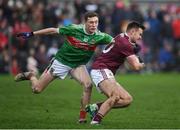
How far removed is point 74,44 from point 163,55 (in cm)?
1638

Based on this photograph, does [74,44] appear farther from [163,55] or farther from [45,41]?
[163,55]

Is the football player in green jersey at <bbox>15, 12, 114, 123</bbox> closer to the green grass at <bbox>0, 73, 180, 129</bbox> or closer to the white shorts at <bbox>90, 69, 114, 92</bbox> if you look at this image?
the white shorts at <bbox>90, 69, 114, 92</bbox>

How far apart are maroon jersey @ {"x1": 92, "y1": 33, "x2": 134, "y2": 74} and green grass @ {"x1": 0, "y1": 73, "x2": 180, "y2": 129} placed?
1070 mm

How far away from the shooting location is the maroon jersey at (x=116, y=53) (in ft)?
43.7

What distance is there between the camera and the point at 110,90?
13367 millimetres

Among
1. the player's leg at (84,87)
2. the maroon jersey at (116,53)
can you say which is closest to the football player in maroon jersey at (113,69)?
the maroon jersey at (116,53)

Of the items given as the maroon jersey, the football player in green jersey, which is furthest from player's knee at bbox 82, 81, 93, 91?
the maroon jersey

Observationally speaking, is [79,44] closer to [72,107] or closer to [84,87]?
[84,87]

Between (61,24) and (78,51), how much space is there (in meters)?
15.1

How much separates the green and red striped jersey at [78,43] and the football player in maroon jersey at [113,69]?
47cm

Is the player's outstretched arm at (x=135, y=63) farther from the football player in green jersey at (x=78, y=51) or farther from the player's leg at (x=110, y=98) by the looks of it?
the football player in green jersey at (x=78, y=51)

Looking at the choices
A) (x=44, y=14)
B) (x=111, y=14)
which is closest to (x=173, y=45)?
(x=111, y=14)

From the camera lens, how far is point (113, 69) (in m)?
13.7

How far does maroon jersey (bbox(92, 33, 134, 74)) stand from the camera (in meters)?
13.3
